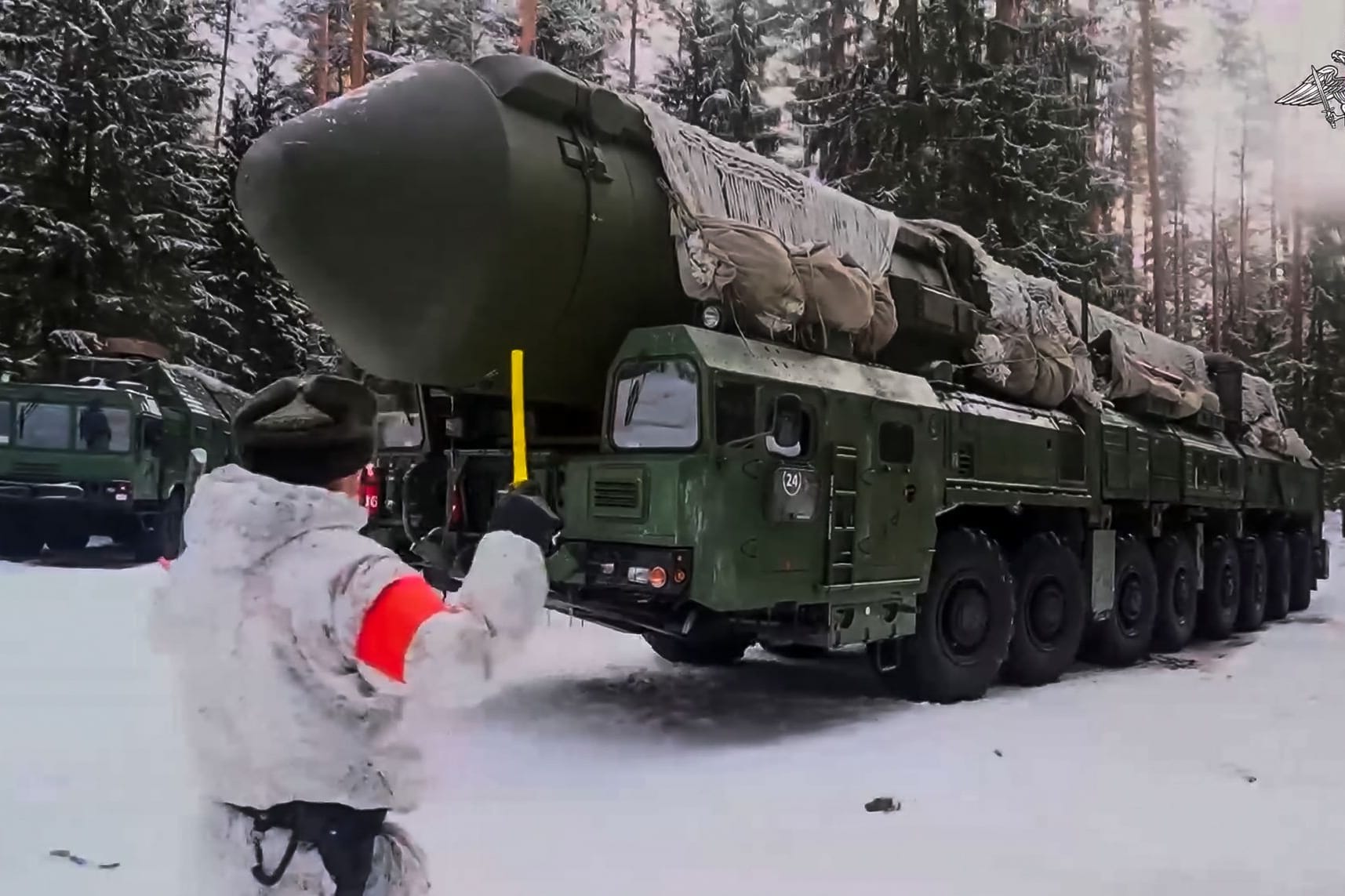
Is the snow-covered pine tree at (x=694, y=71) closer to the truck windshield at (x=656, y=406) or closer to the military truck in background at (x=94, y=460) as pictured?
the military truck in background at (x=94, y=460)

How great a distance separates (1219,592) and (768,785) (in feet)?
21.9

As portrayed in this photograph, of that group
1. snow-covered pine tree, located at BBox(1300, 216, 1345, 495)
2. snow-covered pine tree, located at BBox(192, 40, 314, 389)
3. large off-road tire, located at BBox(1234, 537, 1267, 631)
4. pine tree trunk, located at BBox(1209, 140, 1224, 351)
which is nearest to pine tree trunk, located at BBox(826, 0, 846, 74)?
snow-covered pine tree, located at BBox(192, 40, 314, 389)

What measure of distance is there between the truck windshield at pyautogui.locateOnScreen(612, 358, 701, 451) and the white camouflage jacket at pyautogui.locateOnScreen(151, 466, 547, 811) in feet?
9.17

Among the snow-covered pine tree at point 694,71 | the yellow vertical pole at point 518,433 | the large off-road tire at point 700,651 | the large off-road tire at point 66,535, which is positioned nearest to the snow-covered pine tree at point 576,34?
the snow-covered pine tree at point 694,71

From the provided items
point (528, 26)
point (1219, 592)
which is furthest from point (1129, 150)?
point (1219, 592)

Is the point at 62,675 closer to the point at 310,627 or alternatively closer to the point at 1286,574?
the point at 310,627

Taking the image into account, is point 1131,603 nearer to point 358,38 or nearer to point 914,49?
point 914,49

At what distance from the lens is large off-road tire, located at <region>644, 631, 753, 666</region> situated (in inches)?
274

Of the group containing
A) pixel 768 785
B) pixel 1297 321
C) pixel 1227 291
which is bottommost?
pixel 768 785

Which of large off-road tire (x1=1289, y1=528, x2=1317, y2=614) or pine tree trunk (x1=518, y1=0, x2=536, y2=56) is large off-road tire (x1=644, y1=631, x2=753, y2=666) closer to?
large off-road tire (x1=1289, y1=528, x2=1317, y2=614)

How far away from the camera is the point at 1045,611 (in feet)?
22.5

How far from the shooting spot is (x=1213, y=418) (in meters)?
9.88

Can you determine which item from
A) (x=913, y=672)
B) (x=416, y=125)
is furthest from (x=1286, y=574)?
(x=416, y=125)

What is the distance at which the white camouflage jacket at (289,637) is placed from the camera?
67.5 inches
